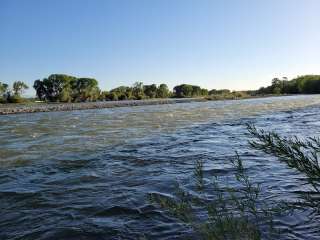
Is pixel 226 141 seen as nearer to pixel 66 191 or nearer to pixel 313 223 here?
pixel 66 191

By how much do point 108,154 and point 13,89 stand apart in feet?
413

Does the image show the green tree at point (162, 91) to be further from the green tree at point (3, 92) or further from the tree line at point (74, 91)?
the green tree at point (3, 92)

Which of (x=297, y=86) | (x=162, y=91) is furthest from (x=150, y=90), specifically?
(x=297, y=86)

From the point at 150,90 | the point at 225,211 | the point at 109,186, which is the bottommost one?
the point at 109,186

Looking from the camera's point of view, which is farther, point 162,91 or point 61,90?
point 162,91

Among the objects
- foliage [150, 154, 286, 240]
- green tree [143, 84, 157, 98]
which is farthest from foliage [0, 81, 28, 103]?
foliage [150, 154, 286, 240]

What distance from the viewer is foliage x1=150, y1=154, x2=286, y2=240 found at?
394 centimetres

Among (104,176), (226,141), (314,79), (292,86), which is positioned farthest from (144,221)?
(292,86)

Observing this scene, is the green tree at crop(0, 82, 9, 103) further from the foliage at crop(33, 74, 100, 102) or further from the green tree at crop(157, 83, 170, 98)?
the green tree at crop(157, 83, 170, 98)

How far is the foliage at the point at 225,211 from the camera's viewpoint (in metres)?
3.94

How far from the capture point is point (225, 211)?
4.21 metres

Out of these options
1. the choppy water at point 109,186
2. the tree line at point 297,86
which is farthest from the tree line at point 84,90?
the choppy water at point 109,186

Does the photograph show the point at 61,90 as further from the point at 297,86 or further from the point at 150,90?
the point at 297,86

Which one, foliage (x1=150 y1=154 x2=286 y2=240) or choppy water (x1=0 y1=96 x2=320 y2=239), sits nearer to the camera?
foliage (x1=150 y1=154 x2=286 y2=240)
